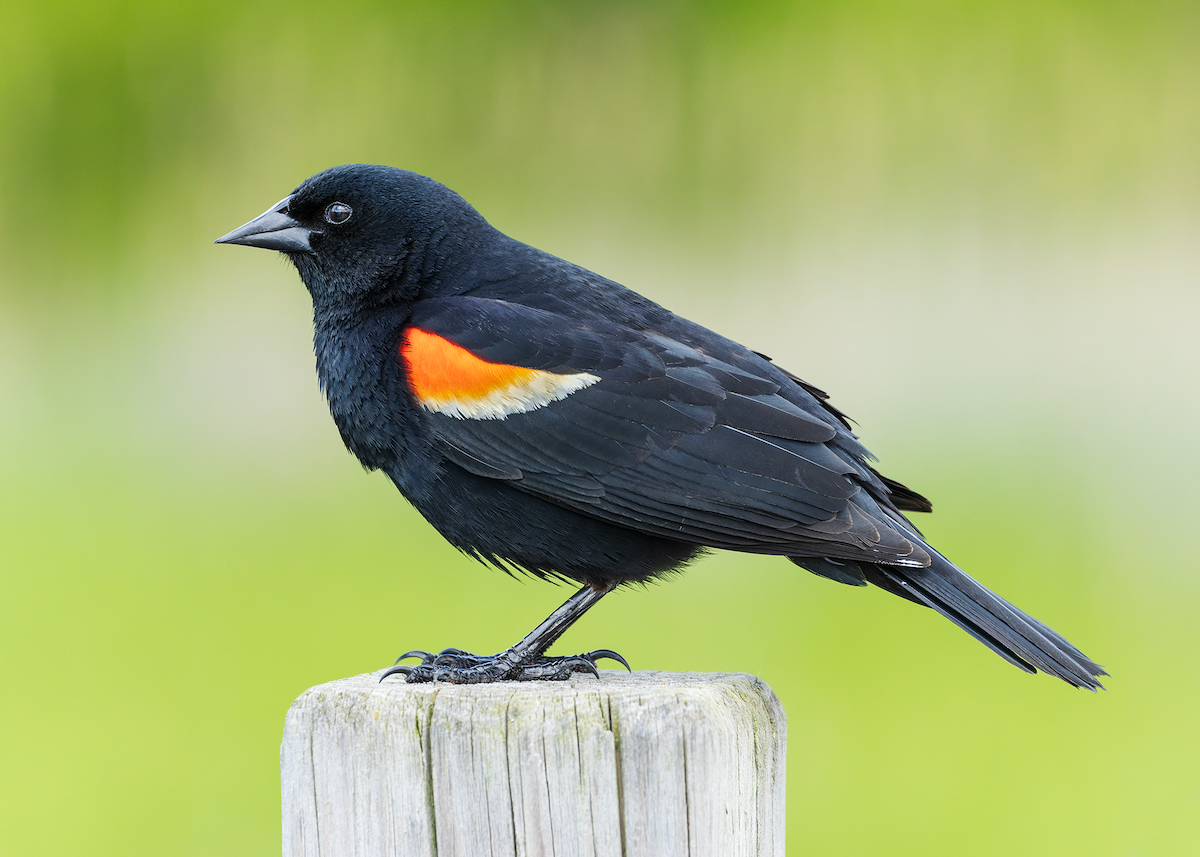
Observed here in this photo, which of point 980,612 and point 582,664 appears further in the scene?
point 582,664

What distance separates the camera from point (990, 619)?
9.21ft

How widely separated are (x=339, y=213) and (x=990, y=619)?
94.0 inches

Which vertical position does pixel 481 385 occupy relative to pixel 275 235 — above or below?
below

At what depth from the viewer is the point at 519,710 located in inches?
85.9

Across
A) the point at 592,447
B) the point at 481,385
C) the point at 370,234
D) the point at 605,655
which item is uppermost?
the point at 370,234

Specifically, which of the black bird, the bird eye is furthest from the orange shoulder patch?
the bird eye

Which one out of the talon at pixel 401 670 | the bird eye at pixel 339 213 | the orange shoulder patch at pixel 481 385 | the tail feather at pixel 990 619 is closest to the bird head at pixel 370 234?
the bird eye at pixel 339 213

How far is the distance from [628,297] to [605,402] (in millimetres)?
525

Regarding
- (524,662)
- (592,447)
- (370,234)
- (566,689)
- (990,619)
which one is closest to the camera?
(566,689)

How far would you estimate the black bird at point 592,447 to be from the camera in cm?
285

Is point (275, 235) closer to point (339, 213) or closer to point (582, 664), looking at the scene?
point (339, 213)

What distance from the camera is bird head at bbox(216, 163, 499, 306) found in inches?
137

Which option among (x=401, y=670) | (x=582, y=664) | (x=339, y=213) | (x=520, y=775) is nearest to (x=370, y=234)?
(x=339, y=213)

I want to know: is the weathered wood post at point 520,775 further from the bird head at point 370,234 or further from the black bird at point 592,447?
the bird head at point 370,234
